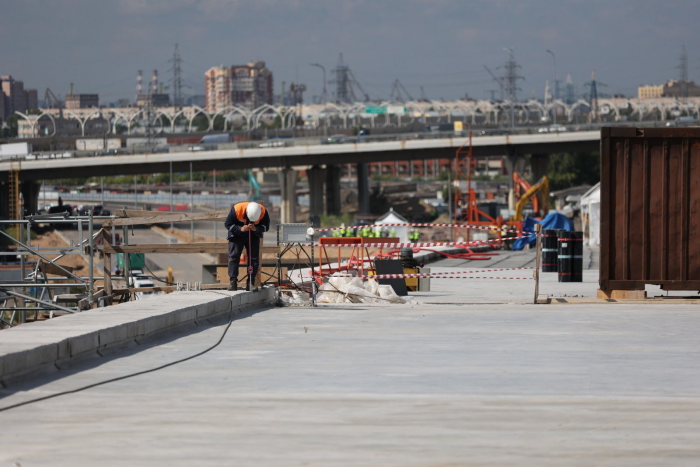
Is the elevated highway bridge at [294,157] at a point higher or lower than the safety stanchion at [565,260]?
higher

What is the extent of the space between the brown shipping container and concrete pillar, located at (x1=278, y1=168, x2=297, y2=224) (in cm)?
8760

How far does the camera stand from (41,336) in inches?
364

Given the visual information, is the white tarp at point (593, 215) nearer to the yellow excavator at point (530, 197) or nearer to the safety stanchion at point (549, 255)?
the yellow excavator at point (530, 197)

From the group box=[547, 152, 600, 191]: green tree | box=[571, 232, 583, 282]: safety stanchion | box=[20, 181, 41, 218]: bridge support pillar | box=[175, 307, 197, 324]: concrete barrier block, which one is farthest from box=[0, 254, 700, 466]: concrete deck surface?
box=[547, 152, 600, 191]: green tree

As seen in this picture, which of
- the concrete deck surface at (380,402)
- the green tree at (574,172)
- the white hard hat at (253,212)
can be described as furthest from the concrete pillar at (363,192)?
the concrete deck surface at (380,402)

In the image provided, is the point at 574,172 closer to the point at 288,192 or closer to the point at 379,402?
the point at 288,192

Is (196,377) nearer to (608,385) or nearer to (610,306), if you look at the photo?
(608,385)

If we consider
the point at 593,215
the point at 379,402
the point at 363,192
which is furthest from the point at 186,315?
the point at 363,192

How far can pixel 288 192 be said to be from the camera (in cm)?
10488

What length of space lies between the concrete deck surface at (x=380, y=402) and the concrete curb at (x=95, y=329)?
0.21m

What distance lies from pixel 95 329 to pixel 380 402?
12.0 ft

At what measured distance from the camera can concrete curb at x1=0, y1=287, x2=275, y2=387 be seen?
27.8ft

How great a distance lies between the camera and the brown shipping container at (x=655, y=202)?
51.6ft

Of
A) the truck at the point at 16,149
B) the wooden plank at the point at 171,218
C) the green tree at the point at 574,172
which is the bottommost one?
the wooden plank at the point at 171,218
